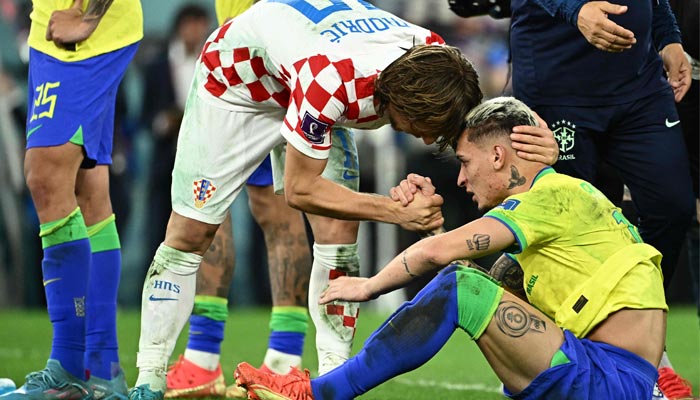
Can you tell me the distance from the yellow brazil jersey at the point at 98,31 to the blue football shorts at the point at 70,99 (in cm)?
3

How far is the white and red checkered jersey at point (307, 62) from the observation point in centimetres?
392

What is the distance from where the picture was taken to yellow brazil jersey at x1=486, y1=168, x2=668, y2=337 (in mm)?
3523

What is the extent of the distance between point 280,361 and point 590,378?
2014 mm

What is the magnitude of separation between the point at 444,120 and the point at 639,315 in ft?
3.08

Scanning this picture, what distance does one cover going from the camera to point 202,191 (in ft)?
14.3

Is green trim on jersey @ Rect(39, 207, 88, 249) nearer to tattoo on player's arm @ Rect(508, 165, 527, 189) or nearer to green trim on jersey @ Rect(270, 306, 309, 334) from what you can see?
green trim on jersey @ Rect(270, 306, 309, 334)

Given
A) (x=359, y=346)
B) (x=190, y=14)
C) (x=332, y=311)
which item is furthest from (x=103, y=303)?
(x=190, y=14)

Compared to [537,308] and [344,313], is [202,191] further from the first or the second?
[537,308]

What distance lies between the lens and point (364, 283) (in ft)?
11.8

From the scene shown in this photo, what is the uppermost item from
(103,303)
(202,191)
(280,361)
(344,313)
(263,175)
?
(202,191)

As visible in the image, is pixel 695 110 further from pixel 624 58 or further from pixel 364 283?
pixel 364 283

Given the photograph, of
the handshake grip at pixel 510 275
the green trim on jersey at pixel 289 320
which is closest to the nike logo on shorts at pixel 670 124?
the handshake grip at pixel 510 275

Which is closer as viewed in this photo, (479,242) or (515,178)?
(479,242)

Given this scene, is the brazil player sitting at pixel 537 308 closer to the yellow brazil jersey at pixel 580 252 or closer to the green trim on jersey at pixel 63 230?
the yellow brazil jersey at pixel 580 252
